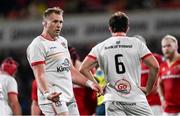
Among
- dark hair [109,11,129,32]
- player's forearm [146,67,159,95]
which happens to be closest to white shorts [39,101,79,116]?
player's forearm [146,67,159,95]

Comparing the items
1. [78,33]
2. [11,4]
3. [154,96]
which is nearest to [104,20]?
[78,33]

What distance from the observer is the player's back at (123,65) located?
28.4 ft

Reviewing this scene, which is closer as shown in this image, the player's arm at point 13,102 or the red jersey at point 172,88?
the player's arm at point 13,102

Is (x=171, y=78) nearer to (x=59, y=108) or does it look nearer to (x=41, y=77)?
(x=59, y=108)

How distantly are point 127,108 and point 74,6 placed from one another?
1234cm

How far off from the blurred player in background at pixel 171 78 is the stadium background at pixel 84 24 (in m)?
7.17

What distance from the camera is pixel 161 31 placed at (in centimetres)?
1930

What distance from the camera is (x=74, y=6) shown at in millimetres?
20828

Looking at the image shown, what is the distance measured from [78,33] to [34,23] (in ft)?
4.46

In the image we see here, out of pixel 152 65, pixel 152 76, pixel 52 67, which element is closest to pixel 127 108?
pixel 152 76

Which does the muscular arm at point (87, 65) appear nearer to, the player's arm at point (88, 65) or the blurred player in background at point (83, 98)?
the player's arm at point (88, 65)

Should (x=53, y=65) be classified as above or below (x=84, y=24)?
above

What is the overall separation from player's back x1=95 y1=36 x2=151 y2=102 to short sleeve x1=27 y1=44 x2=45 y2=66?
721 millimetres

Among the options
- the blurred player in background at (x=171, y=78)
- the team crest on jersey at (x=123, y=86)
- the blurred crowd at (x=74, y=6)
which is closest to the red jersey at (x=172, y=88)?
the blurred player in background at (x=171, y=78)
